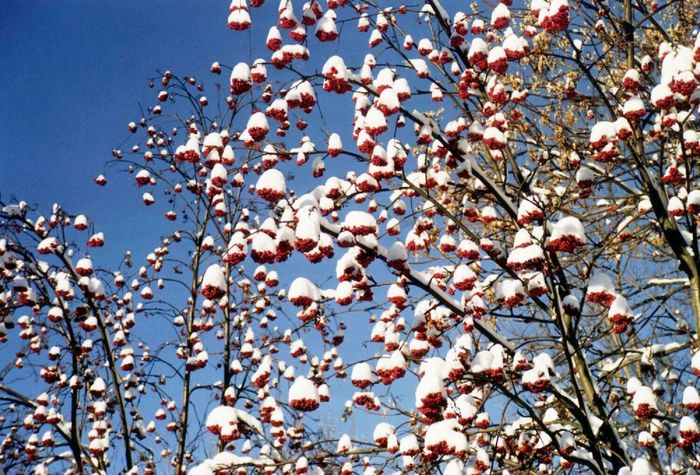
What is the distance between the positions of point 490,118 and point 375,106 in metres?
1.19

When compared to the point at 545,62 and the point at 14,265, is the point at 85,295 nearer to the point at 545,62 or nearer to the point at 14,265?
the point at 14,265

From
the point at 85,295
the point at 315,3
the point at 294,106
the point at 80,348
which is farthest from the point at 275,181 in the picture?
the point at 80,348

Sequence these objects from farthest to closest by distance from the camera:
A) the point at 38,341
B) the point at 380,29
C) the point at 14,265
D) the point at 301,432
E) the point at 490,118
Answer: the point at 38,341
the point at 301,432
the point at 14,265
the point at 380,29
the point at 490,118

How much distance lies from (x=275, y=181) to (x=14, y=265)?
4.69 m

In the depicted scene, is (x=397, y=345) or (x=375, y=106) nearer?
(x=375, y=106)

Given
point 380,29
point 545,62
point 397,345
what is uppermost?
point 545,62

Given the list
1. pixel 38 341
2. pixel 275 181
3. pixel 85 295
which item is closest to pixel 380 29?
pixel 275 181

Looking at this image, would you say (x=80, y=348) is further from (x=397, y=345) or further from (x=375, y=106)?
(x=375, y=106)

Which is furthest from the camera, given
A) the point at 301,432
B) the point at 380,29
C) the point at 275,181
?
the point at 301,432

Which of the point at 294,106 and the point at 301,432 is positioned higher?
the point at 294,106

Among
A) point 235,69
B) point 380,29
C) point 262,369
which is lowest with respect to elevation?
point 262,369

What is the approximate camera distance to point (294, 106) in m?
4.10

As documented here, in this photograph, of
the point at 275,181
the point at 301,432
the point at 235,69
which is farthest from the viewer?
the point at 301,432

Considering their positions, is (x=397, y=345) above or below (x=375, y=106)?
below
